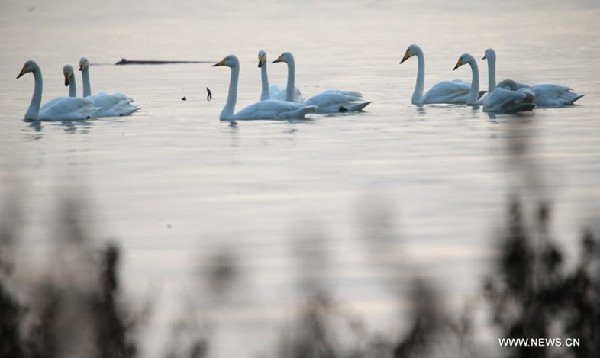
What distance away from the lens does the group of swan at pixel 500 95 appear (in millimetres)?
20672

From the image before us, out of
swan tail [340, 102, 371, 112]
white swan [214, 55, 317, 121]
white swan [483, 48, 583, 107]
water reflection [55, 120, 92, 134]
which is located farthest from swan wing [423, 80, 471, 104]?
water reflection [55, 120, 92, 134]

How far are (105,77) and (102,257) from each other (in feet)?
97.3

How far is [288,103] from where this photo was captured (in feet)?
67.9

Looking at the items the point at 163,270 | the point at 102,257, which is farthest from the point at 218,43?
the point at 102,257

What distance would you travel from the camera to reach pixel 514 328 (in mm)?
5859

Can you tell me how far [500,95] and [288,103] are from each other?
2.76 m

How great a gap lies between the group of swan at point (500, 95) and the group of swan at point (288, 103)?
168cm

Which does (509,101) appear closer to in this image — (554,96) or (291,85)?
(554,96)

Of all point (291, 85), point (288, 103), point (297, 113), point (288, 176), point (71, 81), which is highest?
point (71, 81)

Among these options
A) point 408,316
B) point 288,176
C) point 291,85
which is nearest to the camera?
point 408,316

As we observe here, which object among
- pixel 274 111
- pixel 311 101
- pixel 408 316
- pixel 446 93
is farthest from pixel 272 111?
pixel 408 316

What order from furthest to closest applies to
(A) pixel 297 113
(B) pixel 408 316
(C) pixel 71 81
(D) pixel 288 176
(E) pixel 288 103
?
(C) pixel 71 81 < (E) pixel 288 103 < (A) pixel 297 113 < (D) pixel 288 176 < (B) pixel 408 316

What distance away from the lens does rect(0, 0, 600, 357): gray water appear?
30.3 ft

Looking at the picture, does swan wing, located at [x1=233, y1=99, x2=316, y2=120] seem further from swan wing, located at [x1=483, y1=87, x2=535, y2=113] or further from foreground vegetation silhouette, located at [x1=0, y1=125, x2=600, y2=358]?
foreground vegetation silhouette, located at [x1=0, y1=125, x2=600, y2=358]
